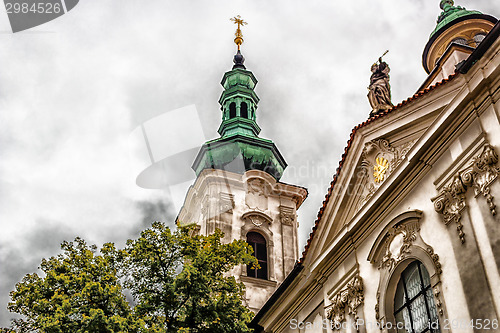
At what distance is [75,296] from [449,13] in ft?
50.5

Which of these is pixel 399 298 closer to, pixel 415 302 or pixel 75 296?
pixel 415 302

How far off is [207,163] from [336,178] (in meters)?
14.9

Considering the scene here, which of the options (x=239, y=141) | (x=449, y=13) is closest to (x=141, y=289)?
(x=449, y=13)

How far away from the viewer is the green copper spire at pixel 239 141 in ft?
92.0

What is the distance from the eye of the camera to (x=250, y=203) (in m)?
25.3

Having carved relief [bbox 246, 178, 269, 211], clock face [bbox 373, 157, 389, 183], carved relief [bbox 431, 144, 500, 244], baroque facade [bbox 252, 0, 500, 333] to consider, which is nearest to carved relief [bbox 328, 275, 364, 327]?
baroque facade [bbox 252, 0, 500, 333]

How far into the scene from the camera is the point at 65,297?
12430 mm

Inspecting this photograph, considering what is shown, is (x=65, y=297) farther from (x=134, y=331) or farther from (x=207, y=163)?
(x=207, y=163)

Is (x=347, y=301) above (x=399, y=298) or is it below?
above

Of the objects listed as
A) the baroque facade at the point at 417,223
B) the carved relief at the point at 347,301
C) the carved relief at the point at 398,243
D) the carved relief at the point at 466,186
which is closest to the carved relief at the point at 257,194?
the baroque facade at the point at 417,223

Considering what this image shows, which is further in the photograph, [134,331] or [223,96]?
[223,96]

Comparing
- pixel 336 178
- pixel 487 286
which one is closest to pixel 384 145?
pixel 336 178

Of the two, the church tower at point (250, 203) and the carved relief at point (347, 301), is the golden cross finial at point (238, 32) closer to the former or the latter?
the church tower at point (250, 203)

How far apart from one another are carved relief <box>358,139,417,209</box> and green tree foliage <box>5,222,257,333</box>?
3.37 m
